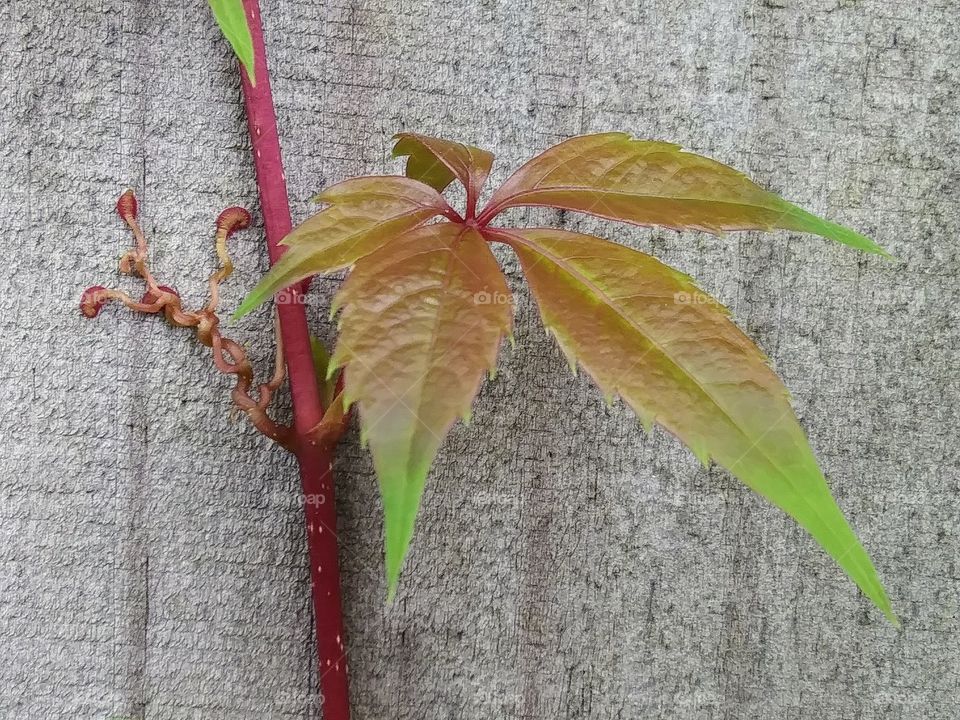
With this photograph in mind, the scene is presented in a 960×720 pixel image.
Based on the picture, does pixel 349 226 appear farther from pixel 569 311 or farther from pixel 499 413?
pixel 499 413

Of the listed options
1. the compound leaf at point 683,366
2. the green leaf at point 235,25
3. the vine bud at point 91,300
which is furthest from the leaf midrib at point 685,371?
the vine bud at point 91,300

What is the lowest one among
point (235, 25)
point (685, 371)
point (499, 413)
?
point (499, 413)

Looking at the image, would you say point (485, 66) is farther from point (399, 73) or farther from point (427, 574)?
point (427, 574)

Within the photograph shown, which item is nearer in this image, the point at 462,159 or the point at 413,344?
the point at 413,344

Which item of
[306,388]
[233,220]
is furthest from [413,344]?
[233,220]

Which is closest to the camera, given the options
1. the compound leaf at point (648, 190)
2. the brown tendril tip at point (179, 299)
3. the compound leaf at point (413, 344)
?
the compound leaf at point (413, 344)

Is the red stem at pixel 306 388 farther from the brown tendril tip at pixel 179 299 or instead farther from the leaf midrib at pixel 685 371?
the leaf midrib at pixel 685 371

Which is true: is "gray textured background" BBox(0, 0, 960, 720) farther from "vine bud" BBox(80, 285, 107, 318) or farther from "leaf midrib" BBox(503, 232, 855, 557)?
"leaf midrib" BBox(503, 232, 855, 557)
